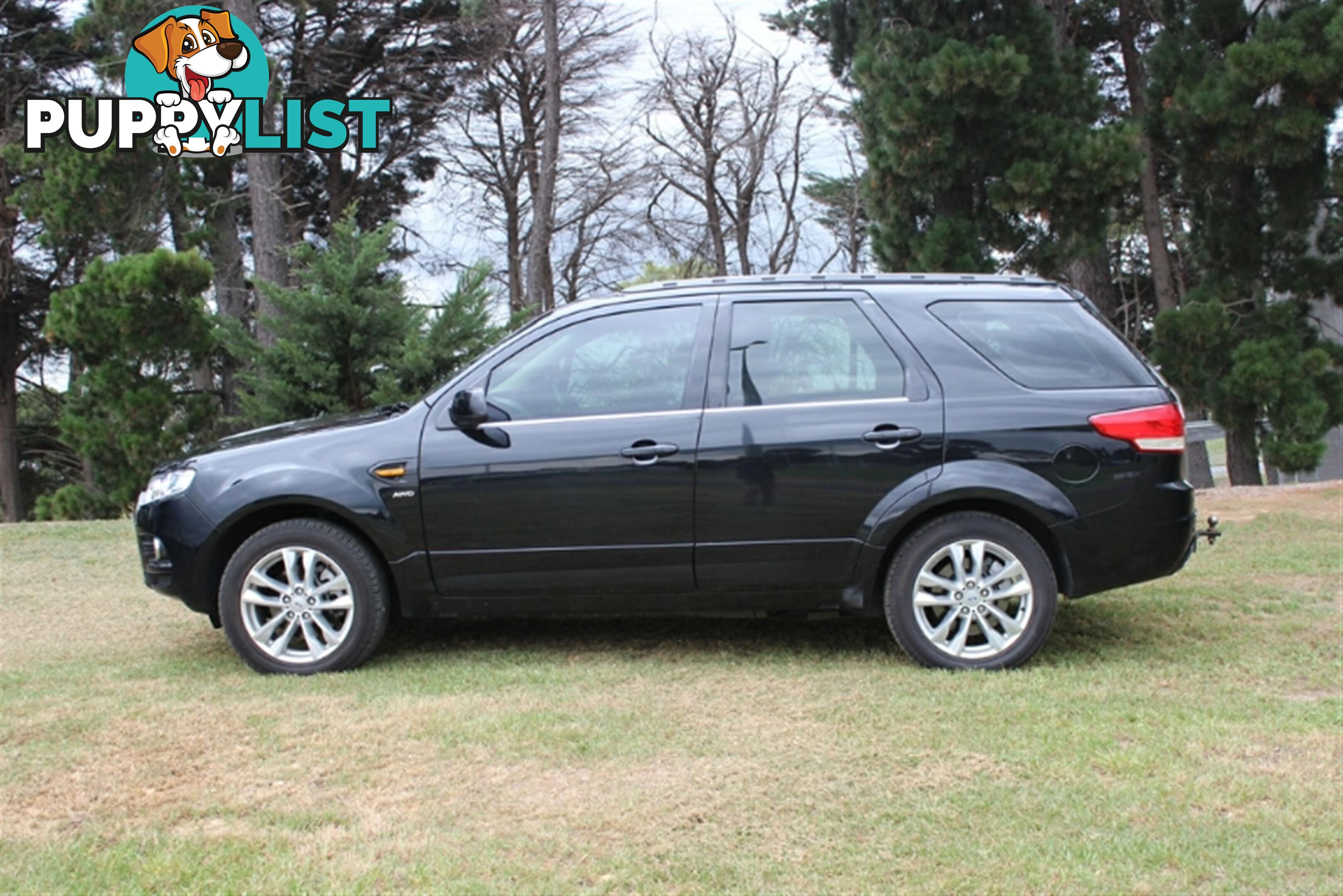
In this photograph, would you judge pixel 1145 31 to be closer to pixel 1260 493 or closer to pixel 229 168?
pixel 1260 493

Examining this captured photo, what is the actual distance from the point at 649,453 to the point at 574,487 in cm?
36

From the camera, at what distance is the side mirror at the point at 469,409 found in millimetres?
5352

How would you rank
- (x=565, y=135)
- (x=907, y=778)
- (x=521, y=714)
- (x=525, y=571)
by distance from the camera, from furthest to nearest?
(x=565, y=135)
(x=525, y=571)
(x=521, y=714)
(x=907, y=778)

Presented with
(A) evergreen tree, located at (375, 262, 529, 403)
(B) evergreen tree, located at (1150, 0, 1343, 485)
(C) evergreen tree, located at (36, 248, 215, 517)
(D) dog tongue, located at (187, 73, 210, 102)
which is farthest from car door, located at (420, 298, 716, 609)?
(D) dog tongue, located at (187, 73, 210, 102)

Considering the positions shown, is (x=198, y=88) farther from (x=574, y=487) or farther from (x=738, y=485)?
(x=738, y=485)

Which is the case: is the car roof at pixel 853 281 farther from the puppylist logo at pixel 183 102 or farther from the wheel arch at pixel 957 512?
the puppylist logo at pixel 183 102

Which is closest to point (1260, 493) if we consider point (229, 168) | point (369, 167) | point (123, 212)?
point (123, 212)

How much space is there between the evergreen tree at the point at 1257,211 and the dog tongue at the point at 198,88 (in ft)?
42.7

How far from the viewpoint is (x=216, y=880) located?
11.0ft

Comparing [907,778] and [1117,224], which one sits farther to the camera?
[1117,224]

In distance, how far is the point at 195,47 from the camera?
1741 centimetres

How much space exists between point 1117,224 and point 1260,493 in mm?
7809

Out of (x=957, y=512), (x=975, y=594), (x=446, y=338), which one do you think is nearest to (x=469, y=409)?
(x=957, y=512)

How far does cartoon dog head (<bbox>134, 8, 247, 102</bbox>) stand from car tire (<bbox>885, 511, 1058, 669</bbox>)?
14718 mm
